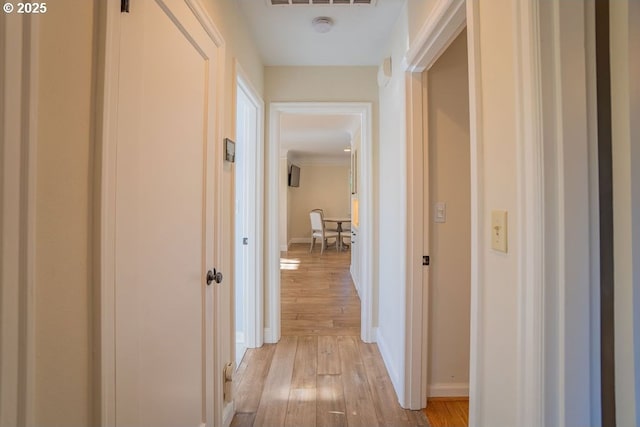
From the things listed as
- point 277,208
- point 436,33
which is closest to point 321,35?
point 436,33

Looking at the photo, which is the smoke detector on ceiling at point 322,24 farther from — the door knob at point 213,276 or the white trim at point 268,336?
the white trim at point 268,336

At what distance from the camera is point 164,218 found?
1019mm

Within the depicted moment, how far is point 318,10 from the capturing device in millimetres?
1897

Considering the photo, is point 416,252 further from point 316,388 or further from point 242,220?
point 242,220

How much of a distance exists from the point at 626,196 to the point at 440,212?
1166 millimetres

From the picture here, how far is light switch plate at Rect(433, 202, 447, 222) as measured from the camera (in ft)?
5.94

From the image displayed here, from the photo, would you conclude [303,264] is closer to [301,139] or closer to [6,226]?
[301,139]

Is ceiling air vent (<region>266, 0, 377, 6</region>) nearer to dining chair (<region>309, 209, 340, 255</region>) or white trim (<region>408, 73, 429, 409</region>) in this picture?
white trim (<region>408, 73, 429, 409</region>)

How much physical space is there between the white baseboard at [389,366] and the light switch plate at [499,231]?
4.40 ft

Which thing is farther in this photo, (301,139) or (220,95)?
(301,139)

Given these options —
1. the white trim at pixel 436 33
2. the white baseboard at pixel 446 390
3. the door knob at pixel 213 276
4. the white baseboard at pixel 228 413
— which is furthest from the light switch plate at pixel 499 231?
the white baseboard at pixel 228 413

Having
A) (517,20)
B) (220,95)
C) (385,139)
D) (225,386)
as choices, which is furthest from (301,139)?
(517,20)

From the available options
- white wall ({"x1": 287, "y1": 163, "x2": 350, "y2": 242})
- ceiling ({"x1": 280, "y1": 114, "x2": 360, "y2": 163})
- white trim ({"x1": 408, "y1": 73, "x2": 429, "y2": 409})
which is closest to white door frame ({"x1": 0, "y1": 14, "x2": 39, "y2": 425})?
white trim ({"x1": 408, "y1": 73, "x2": 429, "y2": 409})

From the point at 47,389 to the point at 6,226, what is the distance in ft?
1.13
